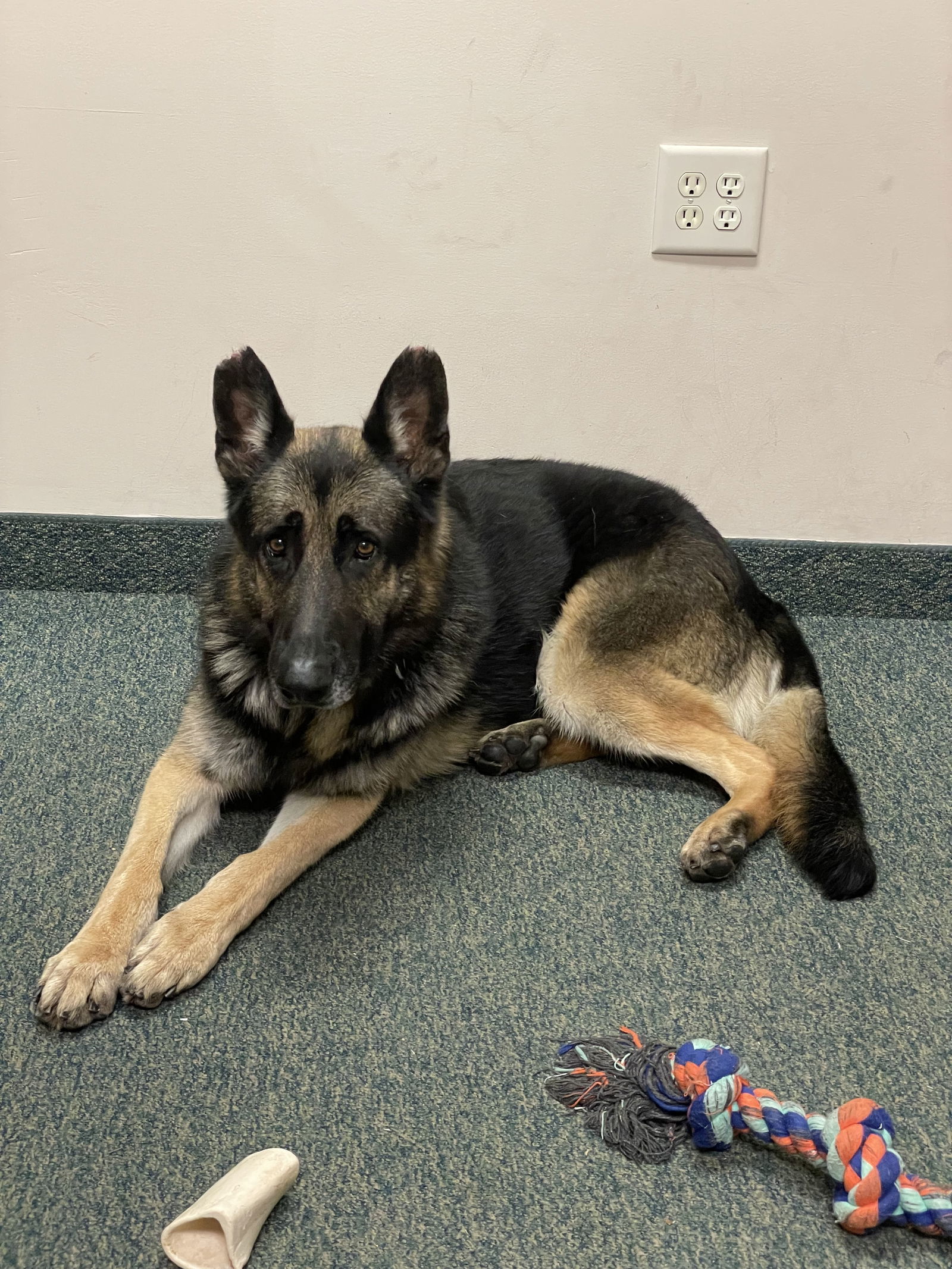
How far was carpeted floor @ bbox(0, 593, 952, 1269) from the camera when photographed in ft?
4.49

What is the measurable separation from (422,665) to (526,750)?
0.39 meters

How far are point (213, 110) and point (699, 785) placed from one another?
2.11 meters

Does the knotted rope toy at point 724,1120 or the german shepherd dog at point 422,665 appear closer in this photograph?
the knotted rope toy at point 724,1120

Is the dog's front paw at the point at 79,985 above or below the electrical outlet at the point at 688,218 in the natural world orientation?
below

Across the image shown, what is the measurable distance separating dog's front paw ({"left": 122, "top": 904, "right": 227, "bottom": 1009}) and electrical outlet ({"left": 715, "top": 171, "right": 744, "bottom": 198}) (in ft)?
7.27

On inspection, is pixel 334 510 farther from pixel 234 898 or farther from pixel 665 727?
pixel 665 727

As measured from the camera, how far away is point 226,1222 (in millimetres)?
1267

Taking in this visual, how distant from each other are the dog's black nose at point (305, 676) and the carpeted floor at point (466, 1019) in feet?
1.47

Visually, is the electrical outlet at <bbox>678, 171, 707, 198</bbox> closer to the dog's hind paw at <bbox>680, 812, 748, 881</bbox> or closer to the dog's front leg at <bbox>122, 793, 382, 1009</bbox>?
the dog's hind paw at <bbox>680, 812, 748, 881</bbox>

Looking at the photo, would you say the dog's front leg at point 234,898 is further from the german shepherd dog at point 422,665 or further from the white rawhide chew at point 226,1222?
the white rawhide chew at point 226,1222

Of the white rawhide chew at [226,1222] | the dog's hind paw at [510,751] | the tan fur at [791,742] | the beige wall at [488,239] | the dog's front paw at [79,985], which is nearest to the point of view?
the white rawhide chew at [226,1222]

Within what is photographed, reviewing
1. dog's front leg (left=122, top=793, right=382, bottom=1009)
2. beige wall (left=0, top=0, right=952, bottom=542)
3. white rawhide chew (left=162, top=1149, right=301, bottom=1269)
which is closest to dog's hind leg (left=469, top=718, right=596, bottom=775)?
dog's front leg (left=122, top=793, right=382, bottom=1009)

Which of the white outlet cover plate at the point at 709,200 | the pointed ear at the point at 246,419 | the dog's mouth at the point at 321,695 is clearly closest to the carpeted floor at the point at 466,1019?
the dog's mouth at the point at 321,695

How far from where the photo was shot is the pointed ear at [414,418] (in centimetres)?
194
